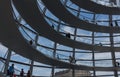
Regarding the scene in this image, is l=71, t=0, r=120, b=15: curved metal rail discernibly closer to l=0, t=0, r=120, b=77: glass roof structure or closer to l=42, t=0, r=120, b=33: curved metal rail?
l=0, t=0, r=120, b=77: glass roof structure

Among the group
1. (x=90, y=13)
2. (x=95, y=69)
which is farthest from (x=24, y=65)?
(x=90, y=13)

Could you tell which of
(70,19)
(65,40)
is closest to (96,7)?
(70,19)

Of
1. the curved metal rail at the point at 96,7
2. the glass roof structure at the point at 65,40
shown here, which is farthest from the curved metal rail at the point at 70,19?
the curved metal rail at the point at 96,7

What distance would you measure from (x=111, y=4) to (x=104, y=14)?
1.93m

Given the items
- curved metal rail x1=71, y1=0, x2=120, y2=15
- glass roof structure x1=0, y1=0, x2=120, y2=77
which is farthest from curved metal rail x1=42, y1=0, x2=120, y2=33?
curved metal rail x1=71, y1=0, x2=120, y2=15

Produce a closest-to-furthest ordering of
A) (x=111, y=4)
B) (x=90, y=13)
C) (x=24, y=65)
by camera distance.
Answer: (x=24, y=65) → (x=111, y=4) → (x=90, y=13)

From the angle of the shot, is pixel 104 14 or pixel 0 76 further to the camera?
pixel 104 14

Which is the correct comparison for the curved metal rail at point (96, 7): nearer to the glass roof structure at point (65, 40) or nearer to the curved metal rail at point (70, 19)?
the glass roof structure at point (65, 40)

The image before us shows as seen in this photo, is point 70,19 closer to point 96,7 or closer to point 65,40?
point 65,40

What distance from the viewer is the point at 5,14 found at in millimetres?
17938

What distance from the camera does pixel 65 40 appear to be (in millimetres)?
31062

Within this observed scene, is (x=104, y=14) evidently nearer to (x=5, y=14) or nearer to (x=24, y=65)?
(x=24, y=65)

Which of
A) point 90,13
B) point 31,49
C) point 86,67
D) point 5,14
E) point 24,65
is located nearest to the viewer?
point 5,14

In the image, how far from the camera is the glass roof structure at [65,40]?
25.0 meters
